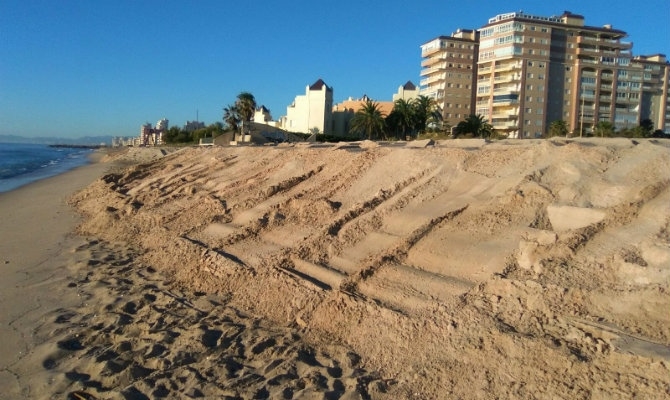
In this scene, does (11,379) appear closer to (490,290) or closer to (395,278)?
(395,278)

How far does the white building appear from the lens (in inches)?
2990

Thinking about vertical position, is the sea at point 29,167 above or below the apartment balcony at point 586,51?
below

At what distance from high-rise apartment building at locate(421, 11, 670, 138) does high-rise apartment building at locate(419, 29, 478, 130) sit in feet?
1.49

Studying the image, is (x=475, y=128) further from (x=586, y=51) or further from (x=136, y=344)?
(x=136, y=344)

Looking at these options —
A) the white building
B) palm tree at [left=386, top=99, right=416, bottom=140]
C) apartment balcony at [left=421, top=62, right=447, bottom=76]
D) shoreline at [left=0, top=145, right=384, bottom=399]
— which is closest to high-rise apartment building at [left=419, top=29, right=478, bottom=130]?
apartment balcony at [left=421, top=62, right=447, bottom=76]

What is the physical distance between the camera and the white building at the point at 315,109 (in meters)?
75.9

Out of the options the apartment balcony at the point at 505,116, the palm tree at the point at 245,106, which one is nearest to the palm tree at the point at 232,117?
the palm tree at the point at 245,106

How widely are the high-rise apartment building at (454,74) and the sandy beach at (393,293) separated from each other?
7439 centimetres

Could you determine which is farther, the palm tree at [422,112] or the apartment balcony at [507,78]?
the apartment balcony at [507,78]

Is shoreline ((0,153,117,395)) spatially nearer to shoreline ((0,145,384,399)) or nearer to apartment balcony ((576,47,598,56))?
shoreline ((0,145,384,399))

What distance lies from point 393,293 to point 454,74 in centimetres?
8081

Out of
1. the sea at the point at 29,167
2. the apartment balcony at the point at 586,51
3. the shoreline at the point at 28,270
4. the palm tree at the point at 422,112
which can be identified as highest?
the apartment balcony at the point at 586,51

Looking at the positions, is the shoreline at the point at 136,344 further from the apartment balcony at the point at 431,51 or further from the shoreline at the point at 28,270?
the apartment balcony at the point at 431,51

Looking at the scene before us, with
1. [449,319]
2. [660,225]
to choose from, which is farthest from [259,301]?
[660,225]
